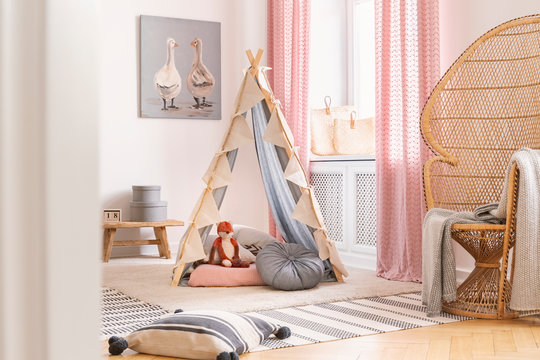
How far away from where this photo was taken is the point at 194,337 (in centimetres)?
228

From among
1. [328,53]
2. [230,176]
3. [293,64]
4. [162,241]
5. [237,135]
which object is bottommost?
[162,241]

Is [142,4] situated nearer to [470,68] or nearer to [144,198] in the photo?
[144,198]

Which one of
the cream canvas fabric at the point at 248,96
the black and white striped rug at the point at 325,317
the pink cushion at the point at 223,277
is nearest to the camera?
the black and white striped rug at the point at 325,317

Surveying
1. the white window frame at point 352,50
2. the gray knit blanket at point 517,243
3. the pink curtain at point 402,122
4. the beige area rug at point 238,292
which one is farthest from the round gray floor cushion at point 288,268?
the white window frame at point 352,50

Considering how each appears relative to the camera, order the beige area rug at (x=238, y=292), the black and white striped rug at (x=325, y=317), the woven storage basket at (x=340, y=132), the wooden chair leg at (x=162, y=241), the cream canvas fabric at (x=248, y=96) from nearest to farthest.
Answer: the black and white striped rug at (x=325, y=317) → the beige area rug at (x=238, y=292) → the cream canvas fabric at (x=248, y=96) → the woven storage basket at (x=340, y=132) → the wooden chair leg at (x=162, y=241)

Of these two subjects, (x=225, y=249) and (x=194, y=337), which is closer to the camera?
(x=194, y=337)

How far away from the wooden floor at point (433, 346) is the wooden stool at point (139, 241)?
236 cm

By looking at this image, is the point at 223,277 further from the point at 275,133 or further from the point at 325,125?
the point at 325,125

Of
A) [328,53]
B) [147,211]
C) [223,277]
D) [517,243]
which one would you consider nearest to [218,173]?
[223,277]

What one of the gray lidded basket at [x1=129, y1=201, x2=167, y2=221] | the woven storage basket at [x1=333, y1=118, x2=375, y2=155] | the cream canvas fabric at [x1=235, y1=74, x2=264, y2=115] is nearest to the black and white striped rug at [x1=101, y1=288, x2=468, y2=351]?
the cream canvas fabric at [x1=235, y1=74, x2=264, y2=115]

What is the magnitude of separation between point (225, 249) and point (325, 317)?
1163 mm

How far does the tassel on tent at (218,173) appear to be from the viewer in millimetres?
3881

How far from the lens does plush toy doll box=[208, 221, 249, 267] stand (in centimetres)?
397

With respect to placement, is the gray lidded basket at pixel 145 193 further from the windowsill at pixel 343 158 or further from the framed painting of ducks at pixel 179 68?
the windowsill at pixel 343 158
